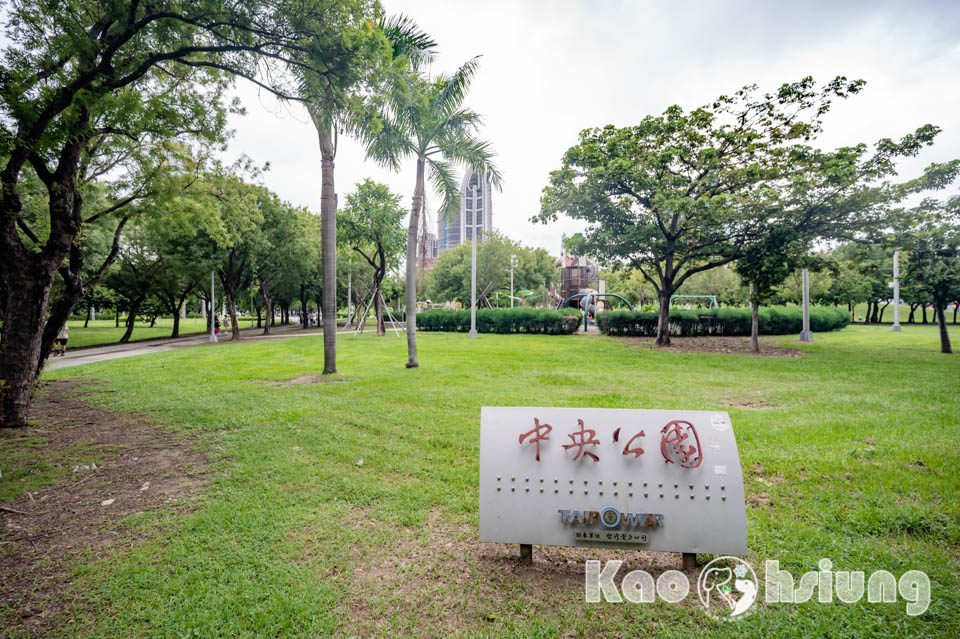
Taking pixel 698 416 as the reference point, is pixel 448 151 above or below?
above

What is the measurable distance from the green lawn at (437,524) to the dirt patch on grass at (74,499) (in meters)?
0.19

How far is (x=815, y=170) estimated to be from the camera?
13.6 meters

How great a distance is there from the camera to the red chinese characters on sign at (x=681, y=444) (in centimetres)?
263

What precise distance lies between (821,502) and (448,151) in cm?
1025

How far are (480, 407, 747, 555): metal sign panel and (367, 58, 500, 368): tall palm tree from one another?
25.9ft

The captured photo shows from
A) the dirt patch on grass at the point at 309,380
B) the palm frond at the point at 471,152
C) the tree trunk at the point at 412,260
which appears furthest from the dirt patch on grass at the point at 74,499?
the palm frond at the point at 471,152

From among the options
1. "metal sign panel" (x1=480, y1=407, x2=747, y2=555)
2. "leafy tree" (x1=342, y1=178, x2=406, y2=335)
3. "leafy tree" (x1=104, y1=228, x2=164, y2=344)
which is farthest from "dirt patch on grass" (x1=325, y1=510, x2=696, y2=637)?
"leafy tree" (x1=104, y1=228, x2=164, y2=344)

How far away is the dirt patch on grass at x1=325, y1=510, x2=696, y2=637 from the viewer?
235 cm

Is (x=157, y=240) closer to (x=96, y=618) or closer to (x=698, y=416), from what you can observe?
(x=96, y=618)

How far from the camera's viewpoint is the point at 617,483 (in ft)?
8.60

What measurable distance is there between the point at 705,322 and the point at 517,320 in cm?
1028

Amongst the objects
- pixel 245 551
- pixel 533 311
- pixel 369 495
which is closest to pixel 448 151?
pixel 369 495

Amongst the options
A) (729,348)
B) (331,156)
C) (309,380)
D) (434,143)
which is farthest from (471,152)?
(729,348)

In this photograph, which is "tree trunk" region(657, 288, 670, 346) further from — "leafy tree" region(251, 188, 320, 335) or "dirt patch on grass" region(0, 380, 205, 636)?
"leafy tree" region(251, 188, 320, 335)
